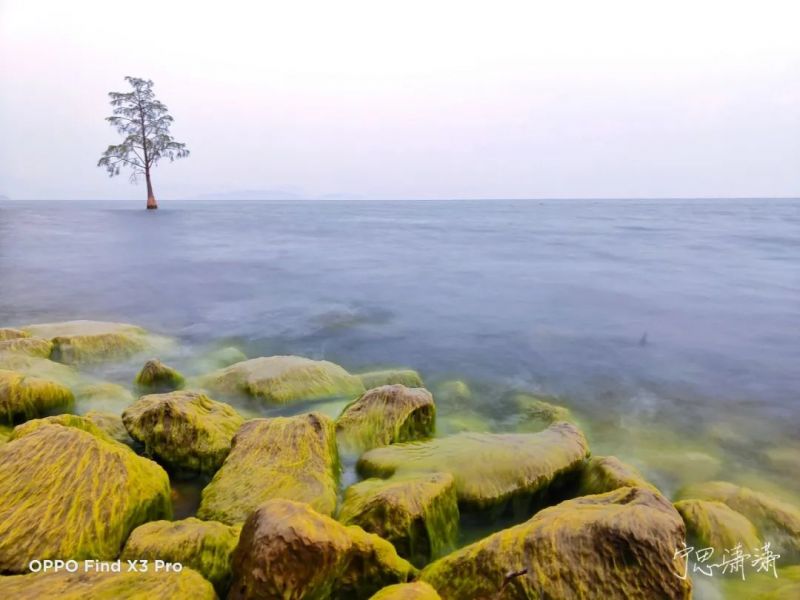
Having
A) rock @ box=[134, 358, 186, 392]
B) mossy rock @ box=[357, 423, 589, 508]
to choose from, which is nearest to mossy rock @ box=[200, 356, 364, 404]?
rock @ box=[134, 358, 186, 392]

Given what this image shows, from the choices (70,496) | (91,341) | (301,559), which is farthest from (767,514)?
(91,341)

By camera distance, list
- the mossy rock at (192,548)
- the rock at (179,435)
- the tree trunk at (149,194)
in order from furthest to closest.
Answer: the tree trunk at (149,194), the rock at (179,435), the mossy rock at (192,548)

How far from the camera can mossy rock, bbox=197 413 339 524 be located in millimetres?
3854

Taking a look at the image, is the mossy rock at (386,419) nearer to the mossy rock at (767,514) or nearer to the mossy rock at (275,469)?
the mossy rock at (275,469)

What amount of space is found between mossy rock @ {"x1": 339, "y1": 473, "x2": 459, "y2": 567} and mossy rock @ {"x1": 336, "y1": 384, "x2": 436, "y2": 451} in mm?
1093

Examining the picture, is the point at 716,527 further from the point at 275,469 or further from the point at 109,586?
the point at 109,586

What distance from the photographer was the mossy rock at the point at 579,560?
2.71 meters

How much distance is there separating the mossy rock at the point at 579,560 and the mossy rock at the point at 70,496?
2067 mm

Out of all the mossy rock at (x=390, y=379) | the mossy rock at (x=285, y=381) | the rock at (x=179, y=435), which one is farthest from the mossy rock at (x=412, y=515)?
the mossy rock at (x=390, y=379)

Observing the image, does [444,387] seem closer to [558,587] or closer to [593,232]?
[558,587]

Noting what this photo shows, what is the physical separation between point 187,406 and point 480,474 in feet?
9.11

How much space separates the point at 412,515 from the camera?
3518 mm

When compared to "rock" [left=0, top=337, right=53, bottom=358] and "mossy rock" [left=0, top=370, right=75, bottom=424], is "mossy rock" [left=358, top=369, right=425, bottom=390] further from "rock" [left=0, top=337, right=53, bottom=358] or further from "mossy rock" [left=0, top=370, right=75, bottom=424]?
"rock" [left=0, top=337, right=53, bottom=358]

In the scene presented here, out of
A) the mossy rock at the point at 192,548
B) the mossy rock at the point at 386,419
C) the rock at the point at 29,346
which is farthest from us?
the rock at the point at 29,346
